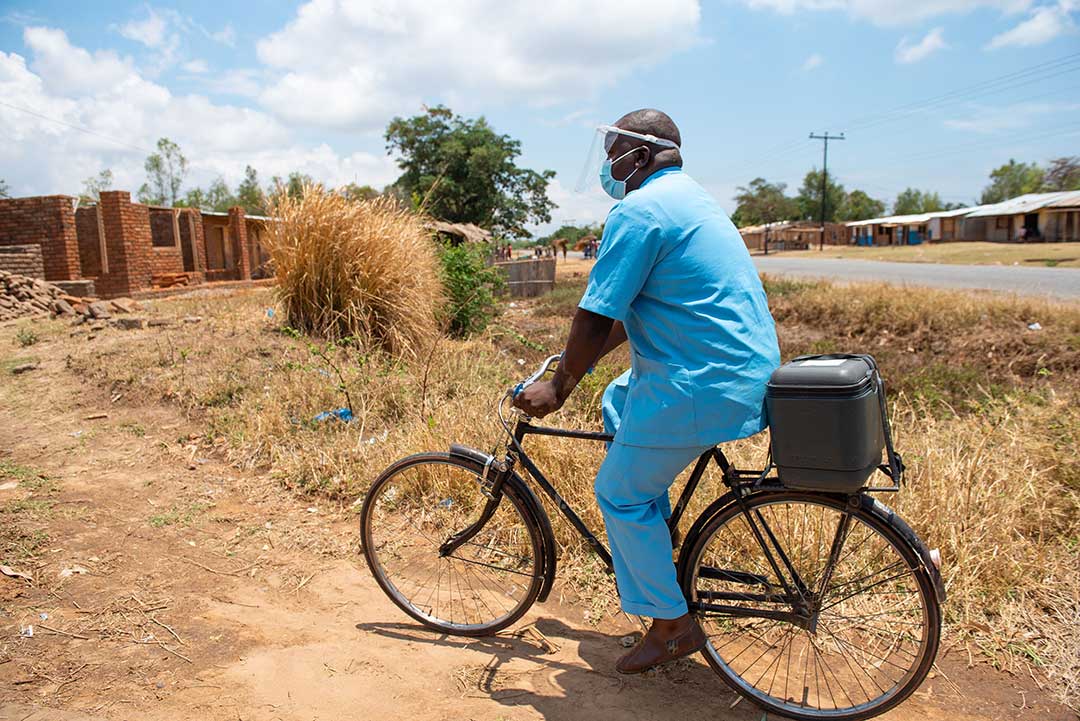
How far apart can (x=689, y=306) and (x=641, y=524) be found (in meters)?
0.74

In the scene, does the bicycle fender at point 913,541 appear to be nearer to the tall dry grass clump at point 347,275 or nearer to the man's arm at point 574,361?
the man's arm at point 574,361

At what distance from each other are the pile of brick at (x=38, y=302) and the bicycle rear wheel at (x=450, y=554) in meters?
8.18

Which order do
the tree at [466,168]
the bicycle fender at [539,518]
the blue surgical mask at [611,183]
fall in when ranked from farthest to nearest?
the tree at [466,168]
the bicycle fender at [539,518]
the blue surgical mask at [611,183]

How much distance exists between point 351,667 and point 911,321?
9214mm

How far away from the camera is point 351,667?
9.24 feet

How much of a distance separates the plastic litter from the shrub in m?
4.15

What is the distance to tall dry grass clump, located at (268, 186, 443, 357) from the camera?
26.9 ft

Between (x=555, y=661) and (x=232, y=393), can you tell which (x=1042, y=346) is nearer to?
(x=555, y=661)

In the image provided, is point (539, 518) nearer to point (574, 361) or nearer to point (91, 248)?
point (574, 361)

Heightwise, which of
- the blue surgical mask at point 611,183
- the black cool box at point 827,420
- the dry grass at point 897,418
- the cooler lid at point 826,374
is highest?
the blue surgical mask at point 611,183

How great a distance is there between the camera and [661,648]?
2.56 metres

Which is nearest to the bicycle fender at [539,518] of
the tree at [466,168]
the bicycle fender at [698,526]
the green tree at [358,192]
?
the bicycle fender at [698,526]

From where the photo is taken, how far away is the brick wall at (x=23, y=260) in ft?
42.1

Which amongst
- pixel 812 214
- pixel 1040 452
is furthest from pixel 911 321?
pixel 812 214
